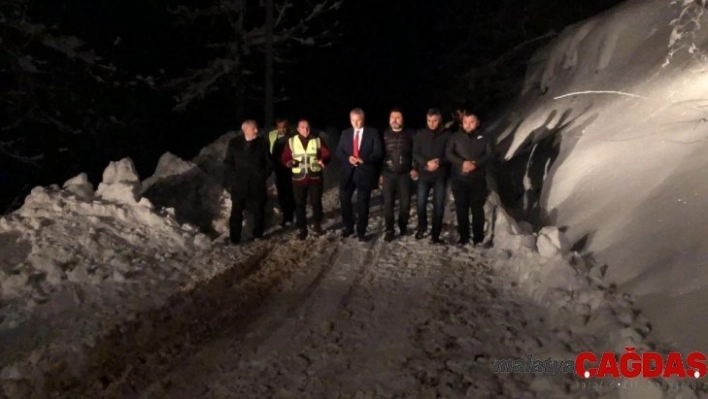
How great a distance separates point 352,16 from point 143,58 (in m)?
9.42

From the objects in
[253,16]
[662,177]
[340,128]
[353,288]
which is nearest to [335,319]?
[353,288]

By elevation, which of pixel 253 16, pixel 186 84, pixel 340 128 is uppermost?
pixel 253 16

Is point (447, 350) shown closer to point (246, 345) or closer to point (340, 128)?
point (246, 345)

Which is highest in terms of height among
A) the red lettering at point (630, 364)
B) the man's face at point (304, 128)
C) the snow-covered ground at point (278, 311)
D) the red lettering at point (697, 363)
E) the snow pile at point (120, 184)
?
the man's face at point (304, 128)

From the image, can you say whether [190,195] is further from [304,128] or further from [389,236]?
[389,236]

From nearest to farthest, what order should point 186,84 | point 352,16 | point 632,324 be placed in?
point 632,324 → point 186,84 → point 352,16

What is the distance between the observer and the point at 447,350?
5.86m

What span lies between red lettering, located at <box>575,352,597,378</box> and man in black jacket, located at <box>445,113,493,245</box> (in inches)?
140

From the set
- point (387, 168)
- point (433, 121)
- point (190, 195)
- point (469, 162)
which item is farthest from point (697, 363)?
point (190, 195)

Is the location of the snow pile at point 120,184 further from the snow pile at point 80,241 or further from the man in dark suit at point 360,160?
the man in dark suit at point 360,160

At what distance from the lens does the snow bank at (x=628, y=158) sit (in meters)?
6.25

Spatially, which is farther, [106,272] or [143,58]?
[143,58]

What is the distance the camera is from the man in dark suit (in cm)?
893

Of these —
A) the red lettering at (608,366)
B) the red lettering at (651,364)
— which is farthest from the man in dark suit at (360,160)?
the red lettering at (651,364)
